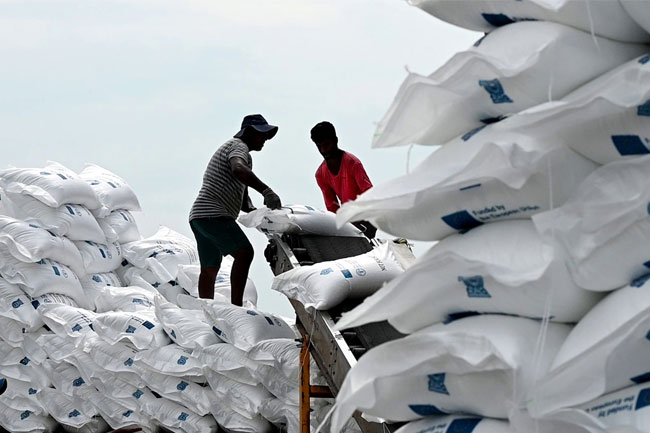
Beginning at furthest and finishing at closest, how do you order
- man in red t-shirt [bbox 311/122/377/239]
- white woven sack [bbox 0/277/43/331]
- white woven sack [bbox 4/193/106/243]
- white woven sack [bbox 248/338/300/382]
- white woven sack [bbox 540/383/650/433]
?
white woven sack [bbox 4/193/106/243]
white woven sack [bbox 0/277/43/331]
man in red t-shirt [bbox 311/122/377/239]
white woven sack [bbox 248/338/300/382]
white woven sack [bbox 540/383/650/433]

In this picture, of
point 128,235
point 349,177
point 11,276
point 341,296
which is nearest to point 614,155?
point 341,296

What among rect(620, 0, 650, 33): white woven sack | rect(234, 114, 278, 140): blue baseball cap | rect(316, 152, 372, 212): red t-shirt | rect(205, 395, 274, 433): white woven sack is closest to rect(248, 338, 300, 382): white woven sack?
rect(205, 395, 274, 433): white woven sack

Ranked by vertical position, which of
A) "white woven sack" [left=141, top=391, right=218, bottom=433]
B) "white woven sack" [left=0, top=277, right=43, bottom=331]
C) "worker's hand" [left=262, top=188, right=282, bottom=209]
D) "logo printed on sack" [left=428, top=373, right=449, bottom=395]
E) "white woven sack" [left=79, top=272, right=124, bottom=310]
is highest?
"logo printed on sack" [left=428, top=373, right=449, bottom=395]

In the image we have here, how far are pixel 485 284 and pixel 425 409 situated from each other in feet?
1.28

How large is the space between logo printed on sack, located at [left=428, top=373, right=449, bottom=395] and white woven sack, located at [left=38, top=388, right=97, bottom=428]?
5.29 metres

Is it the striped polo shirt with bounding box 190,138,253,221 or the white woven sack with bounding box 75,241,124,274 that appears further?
the white woven sack with bounding box 75,241,124,274

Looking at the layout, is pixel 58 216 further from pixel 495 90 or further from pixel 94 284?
pixel 495 90

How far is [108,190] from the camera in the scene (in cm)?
894

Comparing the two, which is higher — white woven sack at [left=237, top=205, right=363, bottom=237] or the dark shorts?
white woven sack at [left=237, top=205, right=363, bottom=237]

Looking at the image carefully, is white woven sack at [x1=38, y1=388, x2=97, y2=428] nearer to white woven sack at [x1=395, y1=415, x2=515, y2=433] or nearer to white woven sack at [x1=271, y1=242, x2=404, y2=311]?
white woven sack at [x1=271, y1=242, x2=404, y2=311]

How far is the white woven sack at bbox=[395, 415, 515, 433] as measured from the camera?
9.24 feet

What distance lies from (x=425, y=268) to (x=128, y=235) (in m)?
6.37

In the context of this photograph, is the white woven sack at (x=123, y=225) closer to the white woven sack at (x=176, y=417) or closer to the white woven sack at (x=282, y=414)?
the white woven sack at (x=176, y=417)

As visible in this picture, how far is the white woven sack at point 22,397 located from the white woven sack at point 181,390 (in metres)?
1.50
